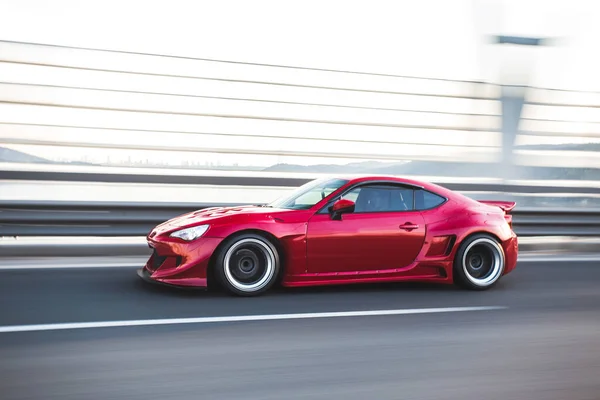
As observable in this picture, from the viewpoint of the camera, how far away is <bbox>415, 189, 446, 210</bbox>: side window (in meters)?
7.42

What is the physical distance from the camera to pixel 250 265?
267 inches

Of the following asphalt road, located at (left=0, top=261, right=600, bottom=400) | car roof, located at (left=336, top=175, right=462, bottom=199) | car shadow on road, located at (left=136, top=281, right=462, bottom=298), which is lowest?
asphalt road, located at (left=0, top=261, right=600, bottom=400)

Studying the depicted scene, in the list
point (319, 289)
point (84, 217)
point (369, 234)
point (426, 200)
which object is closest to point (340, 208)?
point (369, 234)

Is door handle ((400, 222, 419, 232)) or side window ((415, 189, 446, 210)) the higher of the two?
side window ((415, 189, 446, 210))

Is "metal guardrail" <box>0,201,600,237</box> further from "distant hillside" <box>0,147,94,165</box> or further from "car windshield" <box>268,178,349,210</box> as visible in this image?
"car windshield" <box>268,178,349,210</box>

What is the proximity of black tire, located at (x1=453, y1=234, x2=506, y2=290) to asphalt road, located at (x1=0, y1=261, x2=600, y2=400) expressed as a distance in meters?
0.16

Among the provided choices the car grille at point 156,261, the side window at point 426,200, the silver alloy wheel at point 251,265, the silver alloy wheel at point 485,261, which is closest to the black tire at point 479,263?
the silver alloy wheel at point 485,261

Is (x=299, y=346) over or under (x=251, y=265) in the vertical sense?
under

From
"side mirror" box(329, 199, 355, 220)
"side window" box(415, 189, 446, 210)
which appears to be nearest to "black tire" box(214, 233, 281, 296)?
"side mirror" box(329, 199, 355, 220)

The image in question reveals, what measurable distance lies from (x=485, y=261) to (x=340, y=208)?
182 centimetres

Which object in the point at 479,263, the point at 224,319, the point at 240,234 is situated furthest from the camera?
the point at 479,263

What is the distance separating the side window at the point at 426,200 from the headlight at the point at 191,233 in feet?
7.18

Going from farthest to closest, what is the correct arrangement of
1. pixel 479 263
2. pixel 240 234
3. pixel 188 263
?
pixel 479 263 < pixel 240 234 < pixel 188 263

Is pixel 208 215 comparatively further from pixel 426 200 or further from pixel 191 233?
pixel 426 200
